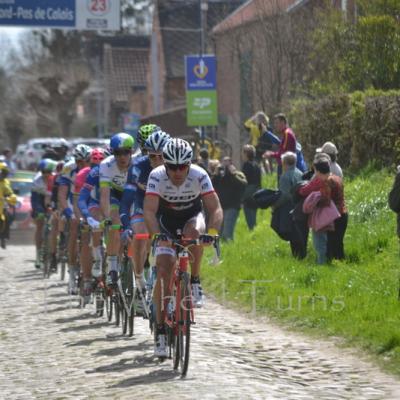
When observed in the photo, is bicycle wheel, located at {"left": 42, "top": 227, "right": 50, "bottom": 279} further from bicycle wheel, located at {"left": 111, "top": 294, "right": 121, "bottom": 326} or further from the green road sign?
the green road sign

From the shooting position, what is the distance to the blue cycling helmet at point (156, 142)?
12.2m

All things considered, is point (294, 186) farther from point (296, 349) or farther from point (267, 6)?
point (267, 6)

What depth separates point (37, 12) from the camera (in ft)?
122

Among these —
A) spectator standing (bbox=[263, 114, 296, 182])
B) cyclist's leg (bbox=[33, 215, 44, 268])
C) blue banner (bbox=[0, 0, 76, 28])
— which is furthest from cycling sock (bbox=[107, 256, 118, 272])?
blue banner (bbox=[0, 0, 76, 28])

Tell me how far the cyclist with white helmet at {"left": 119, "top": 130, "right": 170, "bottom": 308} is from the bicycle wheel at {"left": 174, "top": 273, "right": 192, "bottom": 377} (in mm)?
1857

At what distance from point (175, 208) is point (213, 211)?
1.34 ft

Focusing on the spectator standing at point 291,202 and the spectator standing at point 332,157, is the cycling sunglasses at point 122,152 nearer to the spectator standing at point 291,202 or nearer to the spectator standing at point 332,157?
the spectator standing at point 291,202

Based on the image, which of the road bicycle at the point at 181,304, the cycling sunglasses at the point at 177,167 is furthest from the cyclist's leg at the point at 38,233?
the cycling sunglasses at the point at 177,167

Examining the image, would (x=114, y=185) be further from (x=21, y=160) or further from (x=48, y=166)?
(x=21, y=160)

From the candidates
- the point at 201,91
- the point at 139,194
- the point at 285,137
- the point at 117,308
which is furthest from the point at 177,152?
the point at 201,91

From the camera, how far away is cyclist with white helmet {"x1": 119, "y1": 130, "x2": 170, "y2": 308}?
1222 centimetres

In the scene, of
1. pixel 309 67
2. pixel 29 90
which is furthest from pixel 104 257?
pixel 29 90

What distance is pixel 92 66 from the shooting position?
333 ft

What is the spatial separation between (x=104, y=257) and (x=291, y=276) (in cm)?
244
